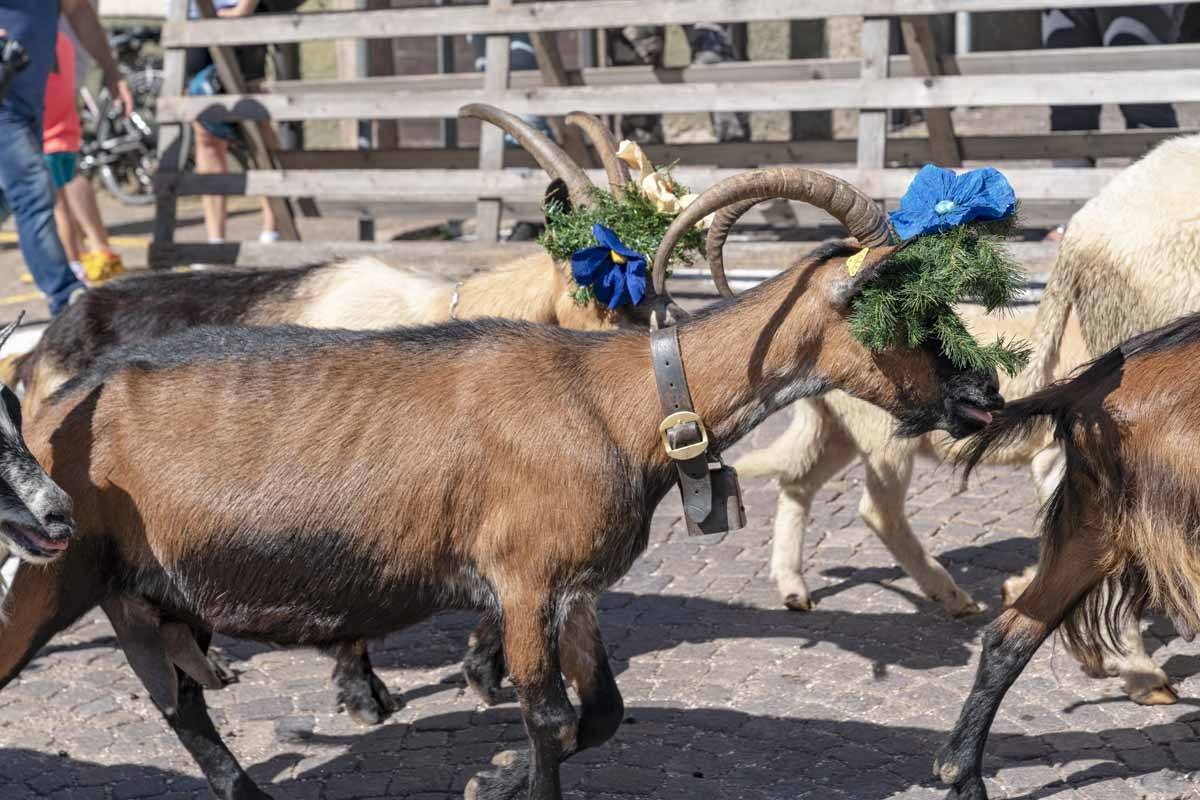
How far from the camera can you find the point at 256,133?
1039 cm

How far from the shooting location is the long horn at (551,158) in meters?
5.16

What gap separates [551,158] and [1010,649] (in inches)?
89.8

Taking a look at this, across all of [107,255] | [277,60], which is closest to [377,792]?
[107,255]

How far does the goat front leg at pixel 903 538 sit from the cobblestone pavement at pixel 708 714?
0.09 m

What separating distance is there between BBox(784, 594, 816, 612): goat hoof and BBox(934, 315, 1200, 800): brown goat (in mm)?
1497

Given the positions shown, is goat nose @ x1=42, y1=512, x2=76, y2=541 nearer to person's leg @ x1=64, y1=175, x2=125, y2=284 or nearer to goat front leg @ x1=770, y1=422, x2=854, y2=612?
goat front leg @ x1=770, y1=422, x2=854, y2=612

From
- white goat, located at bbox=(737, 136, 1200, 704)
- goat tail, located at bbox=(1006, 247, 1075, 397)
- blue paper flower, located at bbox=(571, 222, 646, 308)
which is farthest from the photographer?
goat tail, located at bbox=(1006, 247, 1075, 397)

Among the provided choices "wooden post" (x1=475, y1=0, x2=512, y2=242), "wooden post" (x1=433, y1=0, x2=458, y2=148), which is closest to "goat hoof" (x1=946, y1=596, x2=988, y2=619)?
"wooden post" (x1=475, y1=0, x2=512, y2=242)

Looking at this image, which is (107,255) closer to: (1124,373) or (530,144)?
(530,144)

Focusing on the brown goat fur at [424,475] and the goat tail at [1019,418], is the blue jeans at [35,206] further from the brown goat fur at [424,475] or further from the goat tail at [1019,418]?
the goat tail at [1019,418]

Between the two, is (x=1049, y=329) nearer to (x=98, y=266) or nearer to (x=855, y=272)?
(x=855, y=272)

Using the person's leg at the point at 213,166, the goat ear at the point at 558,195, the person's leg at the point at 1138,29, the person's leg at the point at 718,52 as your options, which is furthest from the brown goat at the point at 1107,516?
the person's leg at the point at 213,166

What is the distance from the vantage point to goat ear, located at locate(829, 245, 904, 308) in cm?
381

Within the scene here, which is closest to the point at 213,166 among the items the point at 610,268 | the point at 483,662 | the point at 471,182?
the point at 471,182
